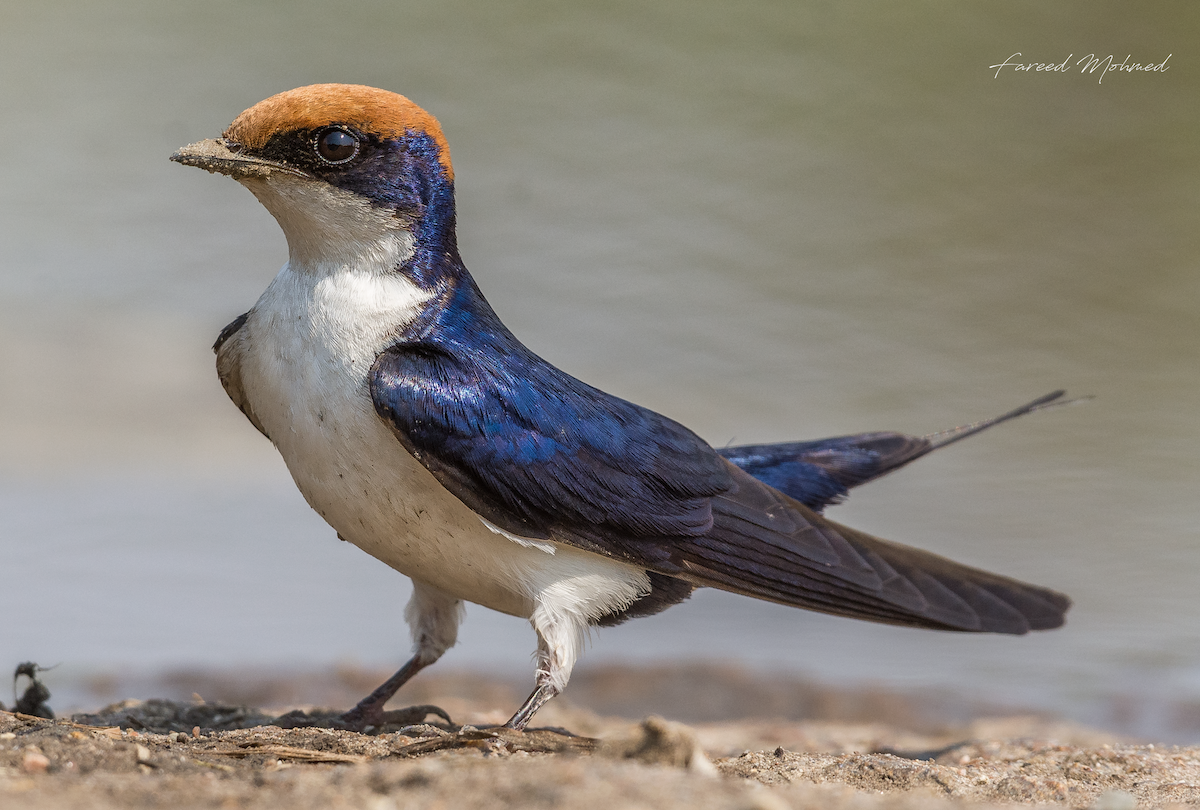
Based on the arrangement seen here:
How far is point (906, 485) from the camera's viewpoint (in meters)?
6.39

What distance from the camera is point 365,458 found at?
3.03m

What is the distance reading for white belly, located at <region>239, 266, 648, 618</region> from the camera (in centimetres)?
304

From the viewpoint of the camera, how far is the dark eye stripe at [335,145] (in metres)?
3.09

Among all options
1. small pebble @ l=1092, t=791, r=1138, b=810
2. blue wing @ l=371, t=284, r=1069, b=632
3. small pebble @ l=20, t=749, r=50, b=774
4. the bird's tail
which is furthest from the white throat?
small pebble @ l=1092, t=791, r=1138, b=810

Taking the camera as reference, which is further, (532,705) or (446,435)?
(532,705)

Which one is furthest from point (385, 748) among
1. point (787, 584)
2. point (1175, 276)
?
point (1175, 276)

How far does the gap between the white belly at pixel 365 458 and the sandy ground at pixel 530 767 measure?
0.41 meters

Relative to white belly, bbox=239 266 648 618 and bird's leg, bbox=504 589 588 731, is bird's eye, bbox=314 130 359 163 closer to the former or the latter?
white belly, bbox=239 266 648 618

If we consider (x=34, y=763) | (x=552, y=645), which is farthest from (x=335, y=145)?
(x=34, y=763)

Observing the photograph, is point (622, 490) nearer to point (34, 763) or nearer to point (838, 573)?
point (838, 573)

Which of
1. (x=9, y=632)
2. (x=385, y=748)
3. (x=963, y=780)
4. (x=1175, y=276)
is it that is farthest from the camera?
(x=1175, y=276)

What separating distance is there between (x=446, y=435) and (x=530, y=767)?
3.43 ft

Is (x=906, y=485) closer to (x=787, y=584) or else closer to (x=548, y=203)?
(x=548, y=203)

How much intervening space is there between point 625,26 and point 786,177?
1.21 meters
